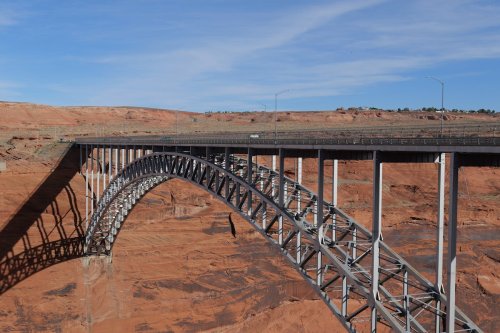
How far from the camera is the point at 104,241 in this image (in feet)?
131

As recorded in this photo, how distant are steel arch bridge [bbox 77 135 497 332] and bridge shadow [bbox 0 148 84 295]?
4.34 feet

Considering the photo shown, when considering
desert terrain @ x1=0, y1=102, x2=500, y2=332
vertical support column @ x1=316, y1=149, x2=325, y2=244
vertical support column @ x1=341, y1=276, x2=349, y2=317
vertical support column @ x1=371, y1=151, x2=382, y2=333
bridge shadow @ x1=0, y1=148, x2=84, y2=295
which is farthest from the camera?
desert terrain @ x1=0, y1=102, x2=500, y2=332

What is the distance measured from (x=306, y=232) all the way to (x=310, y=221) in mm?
11021

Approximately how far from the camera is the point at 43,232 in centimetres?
3853

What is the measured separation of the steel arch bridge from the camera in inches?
597

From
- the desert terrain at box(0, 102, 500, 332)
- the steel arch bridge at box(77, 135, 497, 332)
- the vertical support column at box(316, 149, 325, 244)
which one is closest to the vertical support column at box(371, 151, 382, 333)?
the steel arch bridge at box(77, 135, 497, 332)

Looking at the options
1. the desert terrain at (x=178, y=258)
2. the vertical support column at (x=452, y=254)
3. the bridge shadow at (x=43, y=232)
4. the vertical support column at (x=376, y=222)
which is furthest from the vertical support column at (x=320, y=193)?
the bridge shadow at (x=43, y=232)

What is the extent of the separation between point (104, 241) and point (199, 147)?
627 inches

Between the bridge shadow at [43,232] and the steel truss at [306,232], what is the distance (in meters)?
1.60

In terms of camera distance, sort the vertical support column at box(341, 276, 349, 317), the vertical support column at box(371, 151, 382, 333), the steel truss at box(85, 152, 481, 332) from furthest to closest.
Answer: the vertical support column at box(341, 276, 349, 317) → the steel truss at box(85, 152, 481, 332) → the vertical support column at box(371, 151, 382, 333)

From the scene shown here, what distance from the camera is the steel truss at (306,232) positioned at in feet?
51.2

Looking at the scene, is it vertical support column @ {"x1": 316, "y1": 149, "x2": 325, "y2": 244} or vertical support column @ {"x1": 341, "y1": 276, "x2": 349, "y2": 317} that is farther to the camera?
vertical support column @ {"x1": 316, "y1": 149, "x2": 325, "y2": 244}

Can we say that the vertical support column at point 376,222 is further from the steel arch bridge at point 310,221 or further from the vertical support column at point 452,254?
the vertical support column at point 452,254

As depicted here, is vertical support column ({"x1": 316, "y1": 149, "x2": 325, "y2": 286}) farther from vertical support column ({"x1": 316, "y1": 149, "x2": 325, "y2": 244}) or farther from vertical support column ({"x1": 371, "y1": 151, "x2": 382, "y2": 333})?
vertical support column ({"x1": 371, "y1": 151, "x2": 382, "y2": 333})
